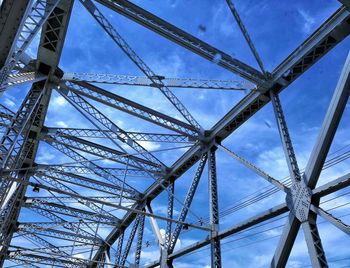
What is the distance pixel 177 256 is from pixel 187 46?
29.7ft

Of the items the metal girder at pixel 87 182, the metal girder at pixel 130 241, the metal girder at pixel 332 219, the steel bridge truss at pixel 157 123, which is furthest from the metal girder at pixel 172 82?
the metal girder at pixel 130 241

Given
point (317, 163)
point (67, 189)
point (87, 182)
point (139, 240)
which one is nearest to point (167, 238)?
point (139, 240)

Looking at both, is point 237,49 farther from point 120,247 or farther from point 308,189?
point 120,247

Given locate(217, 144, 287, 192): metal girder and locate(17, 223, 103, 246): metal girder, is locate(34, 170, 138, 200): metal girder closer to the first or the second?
locate(17, 223, 103, 246): metal girder

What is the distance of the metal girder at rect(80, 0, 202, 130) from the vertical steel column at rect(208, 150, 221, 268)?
1888 millimetres

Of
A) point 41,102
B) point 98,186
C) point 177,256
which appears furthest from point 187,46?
point 98,186

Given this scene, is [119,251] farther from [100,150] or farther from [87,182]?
[100,150]

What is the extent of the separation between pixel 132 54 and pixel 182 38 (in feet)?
5.94

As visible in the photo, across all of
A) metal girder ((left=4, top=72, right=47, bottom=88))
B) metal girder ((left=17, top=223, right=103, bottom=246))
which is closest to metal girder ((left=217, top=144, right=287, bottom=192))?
metal girder ((left=4, top=72, right=47, bottom=88))

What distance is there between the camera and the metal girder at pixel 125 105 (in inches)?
498

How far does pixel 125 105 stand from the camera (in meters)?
13.6

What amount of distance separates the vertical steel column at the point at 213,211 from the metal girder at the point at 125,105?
1481mm

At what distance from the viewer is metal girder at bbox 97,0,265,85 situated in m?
9.90

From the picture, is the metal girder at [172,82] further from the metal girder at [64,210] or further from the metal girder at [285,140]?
the metal girder at [64,210]
